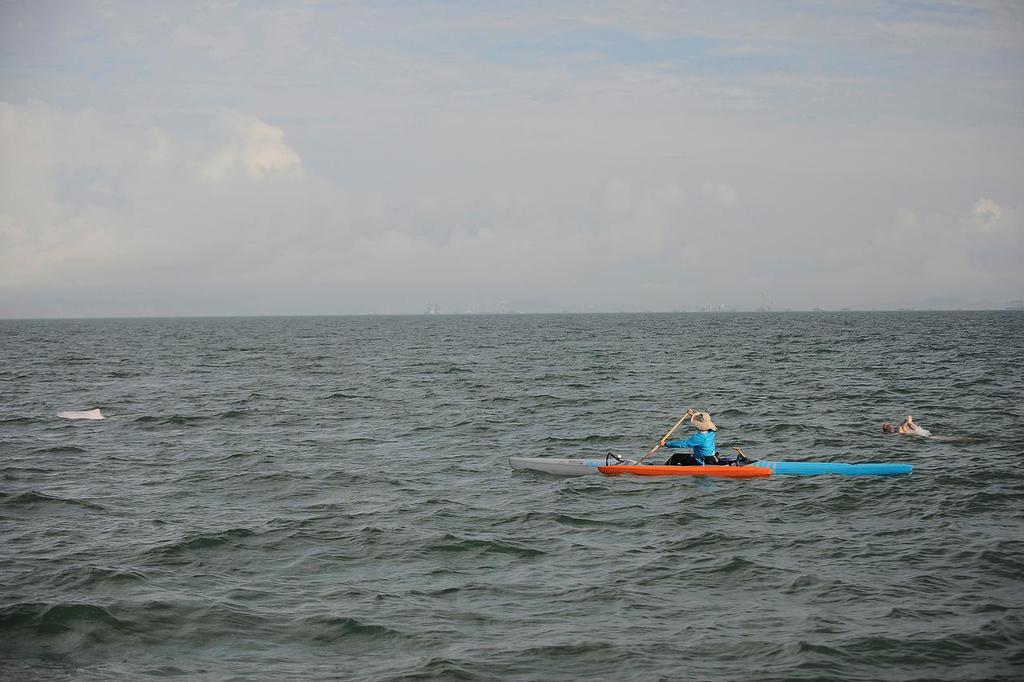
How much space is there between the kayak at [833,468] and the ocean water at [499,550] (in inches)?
10.2

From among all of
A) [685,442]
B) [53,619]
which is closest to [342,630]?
[53,619]

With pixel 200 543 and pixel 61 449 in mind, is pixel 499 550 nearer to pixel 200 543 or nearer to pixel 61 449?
pixel 200 543

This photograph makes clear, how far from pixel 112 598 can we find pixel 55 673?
237 centimetres

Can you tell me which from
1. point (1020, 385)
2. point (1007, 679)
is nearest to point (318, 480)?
point (1007, 679)

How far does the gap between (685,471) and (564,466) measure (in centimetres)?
283

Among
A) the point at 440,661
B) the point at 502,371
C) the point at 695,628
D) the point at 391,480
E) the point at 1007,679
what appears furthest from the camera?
the point at 502,371

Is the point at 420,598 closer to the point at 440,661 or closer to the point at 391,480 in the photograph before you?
the point at 440,661

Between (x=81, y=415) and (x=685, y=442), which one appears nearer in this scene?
(x=685, y=442)

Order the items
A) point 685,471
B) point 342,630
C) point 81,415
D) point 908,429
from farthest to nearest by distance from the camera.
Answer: point 81,415 → point 908,429 → point 685,471 → point 342,630

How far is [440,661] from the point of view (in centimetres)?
1024

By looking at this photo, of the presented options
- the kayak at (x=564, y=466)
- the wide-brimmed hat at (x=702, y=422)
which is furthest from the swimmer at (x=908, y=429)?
the kayak at (x=564, y=466)

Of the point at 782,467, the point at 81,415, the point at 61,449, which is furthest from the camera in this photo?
the point at 81,415

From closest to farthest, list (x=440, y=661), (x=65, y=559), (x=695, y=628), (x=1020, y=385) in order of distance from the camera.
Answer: (x=440, y=661)
(x=695, y=628)
(x=65, y=559)
(x=1020, y=385)

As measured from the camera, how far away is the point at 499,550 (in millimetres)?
14594
